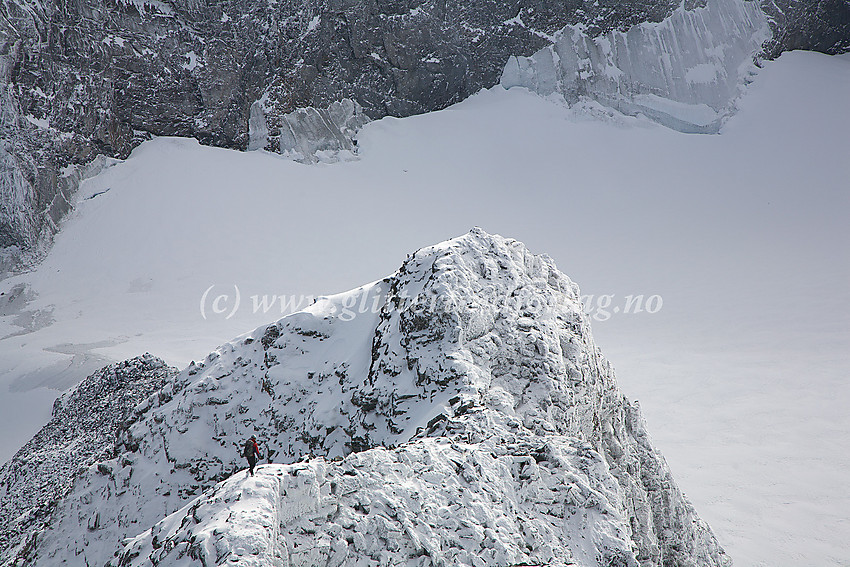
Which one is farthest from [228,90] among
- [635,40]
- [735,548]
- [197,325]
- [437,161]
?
[735,548]

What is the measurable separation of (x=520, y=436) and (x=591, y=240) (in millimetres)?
30720

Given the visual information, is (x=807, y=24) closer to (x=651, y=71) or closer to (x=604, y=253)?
(x=651, y=71)

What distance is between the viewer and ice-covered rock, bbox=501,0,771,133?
142ft

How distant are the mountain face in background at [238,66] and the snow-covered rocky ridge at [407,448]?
27.7 meters

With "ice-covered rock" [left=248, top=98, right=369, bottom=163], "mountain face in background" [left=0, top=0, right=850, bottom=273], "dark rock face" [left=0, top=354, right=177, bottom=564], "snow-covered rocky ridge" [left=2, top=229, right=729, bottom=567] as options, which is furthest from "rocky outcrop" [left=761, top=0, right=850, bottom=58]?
"dark rock face" [left=0, top=354, right=177, bottom=564]

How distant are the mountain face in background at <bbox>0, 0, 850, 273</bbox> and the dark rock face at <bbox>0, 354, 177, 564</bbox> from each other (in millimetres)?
19268

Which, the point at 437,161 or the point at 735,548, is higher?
the point at 437,161

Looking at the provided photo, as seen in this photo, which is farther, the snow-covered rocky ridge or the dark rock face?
the dark rock face

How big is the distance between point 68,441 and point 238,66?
99.7ft

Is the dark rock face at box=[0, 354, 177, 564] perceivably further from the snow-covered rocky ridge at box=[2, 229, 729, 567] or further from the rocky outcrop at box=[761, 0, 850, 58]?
the rocky outcrop at box=[761, 0, 850, 58]

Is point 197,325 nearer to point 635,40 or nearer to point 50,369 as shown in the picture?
point 50,369

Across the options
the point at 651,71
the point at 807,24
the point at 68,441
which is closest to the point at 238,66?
the point at 651,71

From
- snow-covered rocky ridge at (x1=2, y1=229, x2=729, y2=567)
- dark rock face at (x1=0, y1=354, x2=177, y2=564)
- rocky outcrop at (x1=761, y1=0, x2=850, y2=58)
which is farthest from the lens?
rocky outcrop at (x1=761, y1=0, x2=850, y2=58)

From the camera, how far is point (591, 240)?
120 ft
